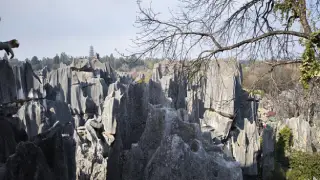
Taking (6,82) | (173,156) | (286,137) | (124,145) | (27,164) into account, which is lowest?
(286,137)

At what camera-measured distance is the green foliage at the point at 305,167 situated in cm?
1079

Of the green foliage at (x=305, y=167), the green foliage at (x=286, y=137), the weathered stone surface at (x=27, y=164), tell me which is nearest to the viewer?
the weathered stone surface at (x=27, y=164)

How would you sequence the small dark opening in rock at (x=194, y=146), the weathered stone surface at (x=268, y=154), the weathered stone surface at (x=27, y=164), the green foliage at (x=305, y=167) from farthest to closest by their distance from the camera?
the weathered stone surface at (x=268, y=154) < the green foliage at (x=305, y=167) < the small dark opening in rock at (x=194, y=146) < the weathered stone surface at (x=27, y=164)

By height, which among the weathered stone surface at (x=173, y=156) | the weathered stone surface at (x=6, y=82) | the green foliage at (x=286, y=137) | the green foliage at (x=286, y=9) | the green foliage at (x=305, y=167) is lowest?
the green foliage at (x=305, y=167)

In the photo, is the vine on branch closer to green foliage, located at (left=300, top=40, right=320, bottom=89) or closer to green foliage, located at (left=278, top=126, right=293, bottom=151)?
green foliage, located at (left=300, top=40, right=320, bottom=89)

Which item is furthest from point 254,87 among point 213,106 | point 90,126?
point 213,106

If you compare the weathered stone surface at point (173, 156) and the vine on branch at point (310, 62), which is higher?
the vine on branch at point (310, 62)

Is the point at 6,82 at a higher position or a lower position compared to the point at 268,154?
higher

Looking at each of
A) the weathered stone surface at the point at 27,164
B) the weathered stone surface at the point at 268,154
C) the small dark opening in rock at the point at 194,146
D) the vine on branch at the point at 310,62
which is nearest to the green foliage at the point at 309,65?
the vine on branch at the point at 310,62

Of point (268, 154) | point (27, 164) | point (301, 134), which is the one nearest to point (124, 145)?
point (27, 164)

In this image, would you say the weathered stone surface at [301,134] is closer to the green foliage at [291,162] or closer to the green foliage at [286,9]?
the green foliage at [291,162]

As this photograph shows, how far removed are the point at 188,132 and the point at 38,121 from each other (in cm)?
570

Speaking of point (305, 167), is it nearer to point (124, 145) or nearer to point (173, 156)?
point (124, 145)

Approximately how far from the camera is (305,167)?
431 inches
